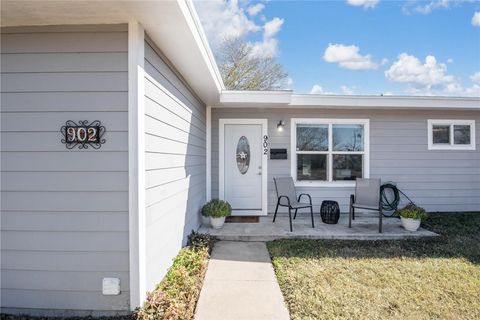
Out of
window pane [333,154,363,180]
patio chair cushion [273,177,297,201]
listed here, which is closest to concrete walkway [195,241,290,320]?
patio chair cushion [273,177,297,201]

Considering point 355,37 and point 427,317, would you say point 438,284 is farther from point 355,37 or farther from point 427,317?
point 355,37

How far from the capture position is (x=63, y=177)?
2.30m

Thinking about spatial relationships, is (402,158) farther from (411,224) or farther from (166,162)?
(166,162)

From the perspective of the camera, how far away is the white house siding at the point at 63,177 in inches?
89.8

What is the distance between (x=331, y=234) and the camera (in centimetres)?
438

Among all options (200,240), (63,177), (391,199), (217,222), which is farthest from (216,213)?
(391,199)

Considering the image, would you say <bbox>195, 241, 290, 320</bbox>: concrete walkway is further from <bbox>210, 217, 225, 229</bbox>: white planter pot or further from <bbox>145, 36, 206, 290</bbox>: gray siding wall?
<bbox>210, 217, 225, 229</bbox>: white planter pot

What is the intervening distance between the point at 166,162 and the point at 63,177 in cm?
98

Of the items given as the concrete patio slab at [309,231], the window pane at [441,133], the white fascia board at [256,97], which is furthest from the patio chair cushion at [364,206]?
the window pane at [441,133]

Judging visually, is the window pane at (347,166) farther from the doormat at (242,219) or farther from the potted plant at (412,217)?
the doormat at (242,219)

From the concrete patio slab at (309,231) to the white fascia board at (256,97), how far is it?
2250 millimetres

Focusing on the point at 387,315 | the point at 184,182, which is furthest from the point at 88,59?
the point at 387,315

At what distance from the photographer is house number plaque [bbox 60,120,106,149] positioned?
2.29 metres

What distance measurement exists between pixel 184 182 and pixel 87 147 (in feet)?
5.42
